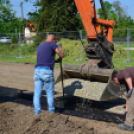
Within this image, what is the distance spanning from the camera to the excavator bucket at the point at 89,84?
620 cm

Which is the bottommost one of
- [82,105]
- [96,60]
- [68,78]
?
[82,105]

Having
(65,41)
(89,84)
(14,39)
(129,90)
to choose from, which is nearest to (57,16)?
(14,39)

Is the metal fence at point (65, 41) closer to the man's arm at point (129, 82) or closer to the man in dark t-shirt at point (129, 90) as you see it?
the man in dark t-shirt at point (129, 90)

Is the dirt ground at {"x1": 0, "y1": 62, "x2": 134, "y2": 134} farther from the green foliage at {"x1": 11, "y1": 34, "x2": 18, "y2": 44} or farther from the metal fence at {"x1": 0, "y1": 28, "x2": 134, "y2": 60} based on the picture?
the green foliage at {"x1": 11, "y1": 34, "x2": 18, "y2": 44}

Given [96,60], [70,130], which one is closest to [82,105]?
[96,60]

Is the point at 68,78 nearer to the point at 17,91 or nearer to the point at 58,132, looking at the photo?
the point at 17,91

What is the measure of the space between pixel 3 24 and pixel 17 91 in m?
21.7

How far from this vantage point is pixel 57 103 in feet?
22.6

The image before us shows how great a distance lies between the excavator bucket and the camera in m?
6.20

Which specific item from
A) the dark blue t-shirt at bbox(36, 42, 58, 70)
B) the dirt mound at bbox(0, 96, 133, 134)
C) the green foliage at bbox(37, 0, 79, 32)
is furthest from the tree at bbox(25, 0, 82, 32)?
the dirt mound at bbox(0, 96, 133, 134)

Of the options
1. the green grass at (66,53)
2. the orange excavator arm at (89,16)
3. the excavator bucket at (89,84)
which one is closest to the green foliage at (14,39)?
the green grass at (66,53)

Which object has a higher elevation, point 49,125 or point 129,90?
point 129,90

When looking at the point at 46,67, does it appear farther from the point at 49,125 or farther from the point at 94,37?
the point at 94,37

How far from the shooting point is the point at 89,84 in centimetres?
672
